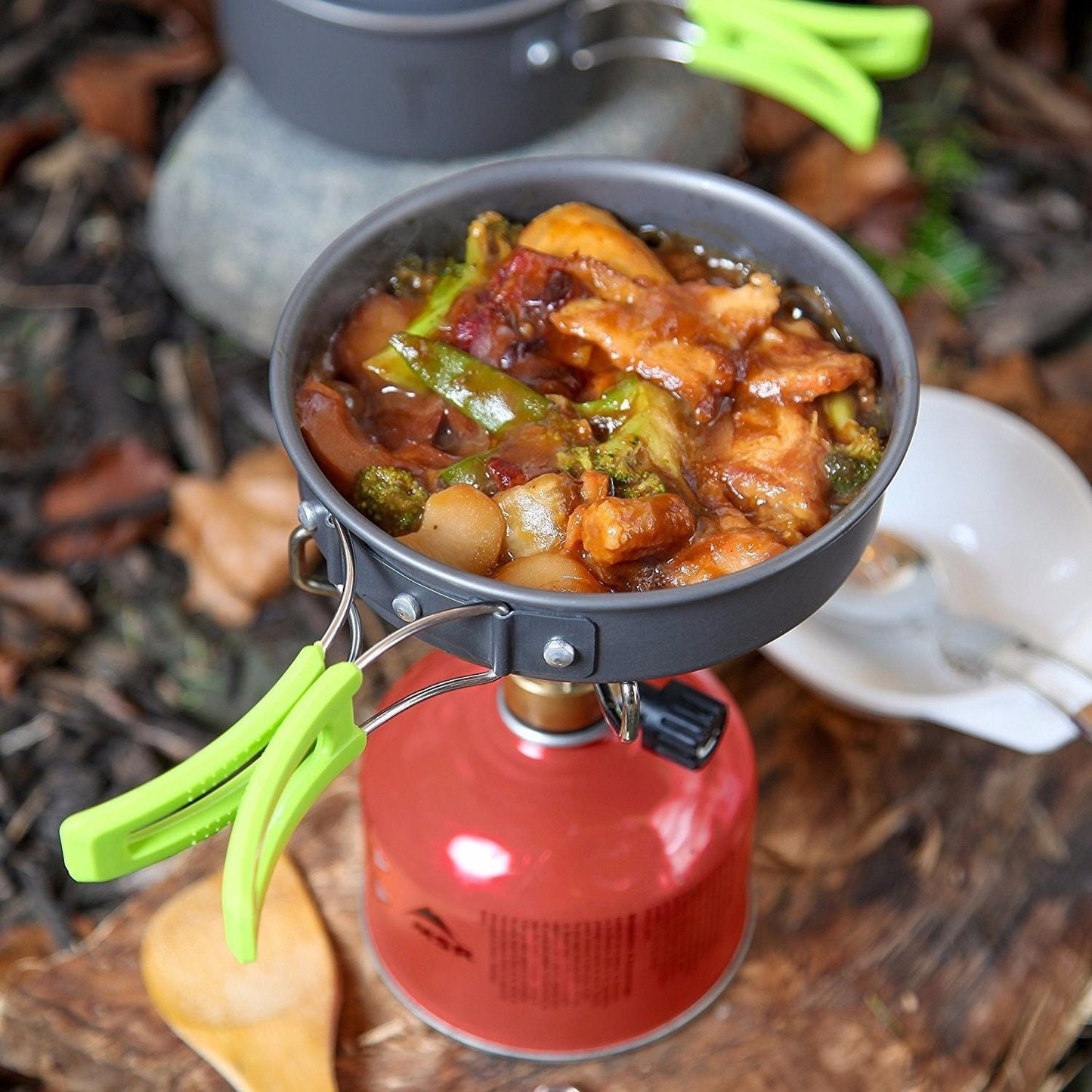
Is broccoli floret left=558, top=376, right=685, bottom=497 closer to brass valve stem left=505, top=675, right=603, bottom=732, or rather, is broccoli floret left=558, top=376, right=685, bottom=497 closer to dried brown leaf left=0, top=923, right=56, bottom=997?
brass valve stem left=505, top=675, right=603, bottom=732

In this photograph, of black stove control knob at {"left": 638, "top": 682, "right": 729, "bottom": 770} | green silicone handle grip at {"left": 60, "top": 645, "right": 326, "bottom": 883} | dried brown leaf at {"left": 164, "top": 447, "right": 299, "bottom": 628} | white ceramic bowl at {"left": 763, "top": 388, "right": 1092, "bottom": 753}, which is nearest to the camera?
green silicone handle grip at {"left": 60, "top": 645, "right": 326, "bottom": 883}

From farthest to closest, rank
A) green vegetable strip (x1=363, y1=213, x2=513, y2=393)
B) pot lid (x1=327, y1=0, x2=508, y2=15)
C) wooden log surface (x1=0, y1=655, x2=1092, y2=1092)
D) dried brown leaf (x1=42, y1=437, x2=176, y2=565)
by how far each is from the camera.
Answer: dried brown leaf (x1=42, y1=437, x2=176, y2=565)
pot lid (x1=327, y1=0, x2=508, y2=15)
wooden log surface (x1=0, y1=655, x2=1092, y2=1092)
green vegetable strip (x1=363, y1=213, x2=513, y2=393)

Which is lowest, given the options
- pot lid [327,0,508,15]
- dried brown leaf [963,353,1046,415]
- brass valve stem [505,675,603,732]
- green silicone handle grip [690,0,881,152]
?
dried brown leaf [963,353,1046,415]

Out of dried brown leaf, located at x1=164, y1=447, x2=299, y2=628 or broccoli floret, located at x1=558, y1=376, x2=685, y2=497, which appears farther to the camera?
dried brown leaf, located at x1=164, y1=447, x2=299, y2=628

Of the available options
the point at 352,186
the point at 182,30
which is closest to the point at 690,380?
the point at 352,186

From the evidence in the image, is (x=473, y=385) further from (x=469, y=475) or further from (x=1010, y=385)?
(x=1010, y=385)

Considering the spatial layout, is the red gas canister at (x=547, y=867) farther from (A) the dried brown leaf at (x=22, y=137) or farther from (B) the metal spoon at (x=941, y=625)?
(A) the dried brown leaf at (x=22, y=137)

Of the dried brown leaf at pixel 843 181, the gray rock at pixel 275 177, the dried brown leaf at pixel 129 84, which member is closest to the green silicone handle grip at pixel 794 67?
the gray rock at pixel 275 177

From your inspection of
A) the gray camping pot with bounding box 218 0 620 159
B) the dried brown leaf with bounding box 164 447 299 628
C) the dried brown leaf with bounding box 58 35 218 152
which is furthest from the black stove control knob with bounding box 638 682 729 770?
the dried brown leaf with bounding box 58 35 218 152
